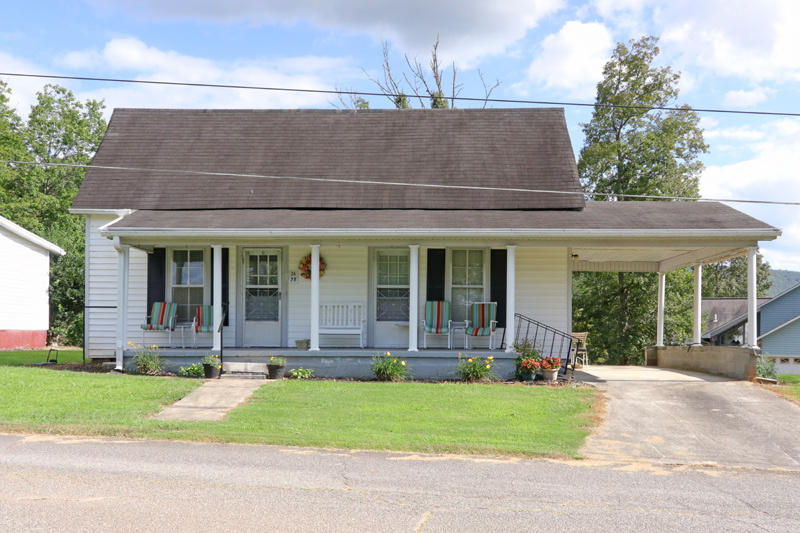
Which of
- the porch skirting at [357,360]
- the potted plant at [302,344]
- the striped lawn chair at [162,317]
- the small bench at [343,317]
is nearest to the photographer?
the porch skirting at [357,360]

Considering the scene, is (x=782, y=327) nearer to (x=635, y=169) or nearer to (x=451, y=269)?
(x=635, y=169)

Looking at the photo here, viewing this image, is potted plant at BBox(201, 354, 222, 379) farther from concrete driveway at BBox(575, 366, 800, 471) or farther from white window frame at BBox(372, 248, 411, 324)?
concrete driveway at BBox(575, 366, 800, 471)

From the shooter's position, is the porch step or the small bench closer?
the porch step

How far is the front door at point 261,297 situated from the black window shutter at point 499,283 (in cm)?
420

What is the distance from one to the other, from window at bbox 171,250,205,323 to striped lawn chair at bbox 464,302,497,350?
5.31 meters

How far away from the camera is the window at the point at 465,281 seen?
13.4m

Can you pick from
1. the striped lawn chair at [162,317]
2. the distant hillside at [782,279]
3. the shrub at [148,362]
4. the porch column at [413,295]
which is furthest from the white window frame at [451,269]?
the distant hillside at [782,279]

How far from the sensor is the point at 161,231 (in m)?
12.2

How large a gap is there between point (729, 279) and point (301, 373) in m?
A: 47.2

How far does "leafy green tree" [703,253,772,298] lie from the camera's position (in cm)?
4981

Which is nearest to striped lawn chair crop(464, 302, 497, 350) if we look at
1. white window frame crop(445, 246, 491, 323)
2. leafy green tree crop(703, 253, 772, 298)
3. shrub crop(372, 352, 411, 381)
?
white window frame crop(445, 246, 491, 323)

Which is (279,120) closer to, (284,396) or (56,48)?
(56,48)

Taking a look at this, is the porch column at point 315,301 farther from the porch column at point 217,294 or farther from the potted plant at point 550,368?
the potted plant at point 550,368

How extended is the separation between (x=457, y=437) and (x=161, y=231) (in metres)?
7.04
